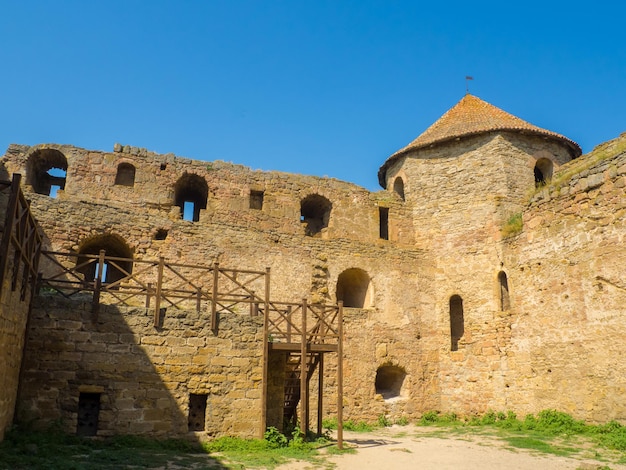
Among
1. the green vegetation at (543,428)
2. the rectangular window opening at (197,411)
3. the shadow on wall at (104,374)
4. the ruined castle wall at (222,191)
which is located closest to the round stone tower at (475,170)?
the ruined castle wall at (222,191)

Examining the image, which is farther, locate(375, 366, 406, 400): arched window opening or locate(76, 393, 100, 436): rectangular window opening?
locate(375, 366, 406, 400): arched window opening

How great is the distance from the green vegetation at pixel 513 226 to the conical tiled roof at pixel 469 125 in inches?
122

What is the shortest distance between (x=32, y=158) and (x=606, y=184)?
15.4 meters

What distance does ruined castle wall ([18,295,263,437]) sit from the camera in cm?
1030

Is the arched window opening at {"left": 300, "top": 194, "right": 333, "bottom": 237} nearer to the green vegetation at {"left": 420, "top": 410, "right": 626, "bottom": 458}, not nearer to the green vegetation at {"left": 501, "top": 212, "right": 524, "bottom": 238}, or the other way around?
the green vegetation at {"left": 501, "top": 212, "right": 524, "bottom": 238}

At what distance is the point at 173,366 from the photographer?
11.1 metres

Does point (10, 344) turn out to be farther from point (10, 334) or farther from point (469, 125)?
point (469, 125)

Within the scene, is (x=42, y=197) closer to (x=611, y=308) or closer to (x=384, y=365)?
(x=384, y=365)

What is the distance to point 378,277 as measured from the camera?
59.1 feet

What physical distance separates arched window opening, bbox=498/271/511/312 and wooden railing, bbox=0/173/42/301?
12813 mm

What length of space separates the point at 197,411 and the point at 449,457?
511cm

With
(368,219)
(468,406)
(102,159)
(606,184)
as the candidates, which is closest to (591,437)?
(468,406)

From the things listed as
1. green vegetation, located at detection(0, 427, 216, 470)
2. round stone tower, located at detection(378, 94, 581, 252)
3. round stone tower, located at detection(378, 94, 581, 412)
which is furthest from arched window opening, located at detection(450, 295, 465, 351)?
green vegetation, located at detection(0, 427, 216, 470)

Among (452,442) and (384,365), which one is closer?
(452,442)
